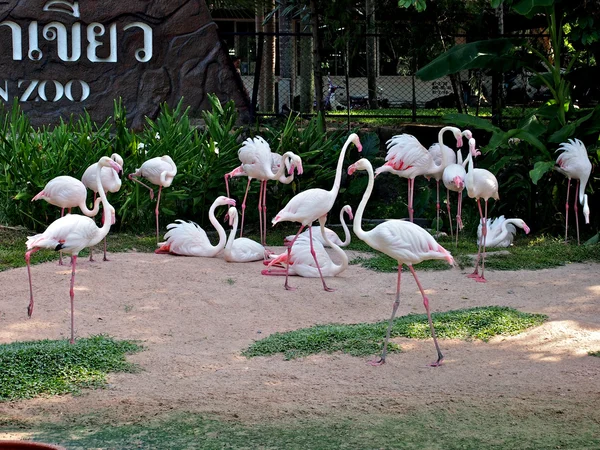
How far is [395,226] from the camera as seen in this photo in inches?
217

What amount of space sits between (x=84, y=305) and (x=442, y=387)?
3231mm

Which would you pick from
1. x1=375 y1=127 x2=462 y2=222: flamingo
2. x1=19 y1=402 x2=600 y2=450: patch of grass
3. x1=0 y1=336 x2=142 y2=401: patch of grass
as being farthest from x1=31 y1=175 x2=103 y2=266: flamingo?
x1=19 y1=402 x2=600 y2=450: patch of grass

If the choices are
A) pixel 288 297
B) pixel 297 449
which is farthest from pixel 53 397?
pixel 288 297

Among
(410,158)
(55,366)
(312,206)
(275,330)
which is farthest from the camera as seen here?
(410,158)

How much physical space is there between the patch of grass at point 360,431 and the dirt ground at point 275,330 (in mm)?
119

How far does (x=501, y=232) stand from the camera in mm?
9688

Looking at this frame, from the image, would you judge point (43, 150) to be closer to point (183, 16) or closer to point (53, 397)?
point (183, 16)

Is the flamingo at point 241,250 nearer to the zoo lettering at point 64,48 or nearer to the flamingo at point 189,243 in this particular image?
the flamingo at point 189,243

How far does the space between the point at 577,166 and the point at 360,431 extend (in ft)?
20.0

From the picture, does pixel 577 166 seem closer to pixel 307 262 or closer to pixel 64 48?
pixel 307 262

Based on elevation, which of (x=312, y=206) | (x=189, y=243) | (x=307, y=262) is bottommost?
(x=307, y=262)

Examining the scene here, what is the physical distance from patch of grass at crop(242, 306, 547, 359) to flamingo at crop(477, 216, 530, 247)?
10.3 feet

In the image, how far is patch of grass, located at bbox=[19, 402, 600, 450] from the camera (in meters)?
4.01

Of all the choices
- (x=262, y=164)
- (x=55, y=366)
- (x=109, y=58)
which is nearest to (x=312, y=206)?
(x=262, y=164)
